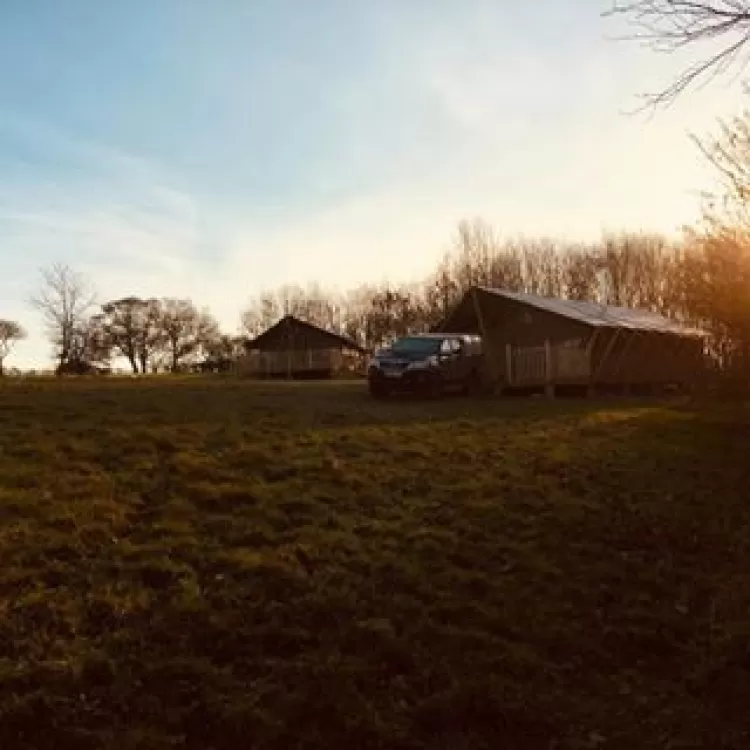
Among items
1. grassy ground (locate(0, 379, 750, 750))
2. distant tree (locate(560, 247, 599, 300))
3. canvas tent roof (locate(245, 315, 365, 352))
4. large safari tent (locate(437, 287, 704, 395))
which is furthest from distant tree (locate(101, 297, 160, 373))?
grassy ground (locate(0, 379, 750, 750))

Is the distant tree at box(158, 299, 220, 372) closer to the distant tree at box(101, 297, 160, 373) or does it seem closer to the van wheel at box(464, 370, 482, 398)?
the distant tree at box(101, 297, 160, 373)

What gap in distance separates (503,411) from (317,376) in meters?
33.8

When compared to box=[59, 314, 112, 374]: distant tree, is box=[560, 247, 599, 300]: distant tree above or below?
above

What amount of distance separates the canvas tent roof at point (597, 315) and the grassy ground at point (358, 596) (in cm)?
1839

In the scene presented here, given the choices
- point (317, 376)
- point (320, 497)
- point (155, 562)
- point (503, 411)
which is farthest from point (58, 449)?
point (317, 376)

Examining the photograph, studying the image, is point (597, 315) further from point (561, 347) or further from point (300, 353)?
point (300, 353)

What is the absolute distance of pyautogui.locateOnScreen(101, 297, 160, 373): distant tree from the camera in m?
71.7

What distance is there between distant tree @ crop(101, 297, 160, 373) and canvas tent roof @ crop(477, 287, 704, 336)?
41.7 m

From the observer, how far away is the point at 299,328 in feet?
191

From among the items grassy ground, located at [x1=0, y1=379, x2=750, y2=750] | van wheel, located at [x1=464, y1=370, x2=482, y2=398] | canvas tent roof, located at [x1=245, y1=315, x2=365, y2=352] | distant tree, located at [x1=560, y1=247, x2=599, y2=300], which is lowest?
grassy ground, located at [x1=0, y1=379, x2=750, y2=750]

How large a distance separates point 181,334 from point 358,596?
68175mm

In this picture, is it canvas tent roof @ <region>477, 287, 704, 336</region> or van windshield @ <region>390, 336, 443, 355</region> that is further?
canvas tent roof @ <region>477, 287, 704, 336</region>

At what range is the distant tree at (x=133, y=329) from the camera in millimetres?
71688

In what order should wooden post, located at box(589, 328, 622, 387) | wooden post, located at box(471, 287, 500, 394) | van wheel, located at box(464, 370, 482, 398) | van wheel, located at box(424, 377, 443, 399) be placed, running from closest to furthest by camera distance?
1. van wheel, located at box(424, 377, 443, 399)
2. van wheel, located at box(464, 370, 482, 398)
3. wooden post, located at box(589, 328, 622, 387)
4. wooden post, located at box(471, 287, 500, 394)
